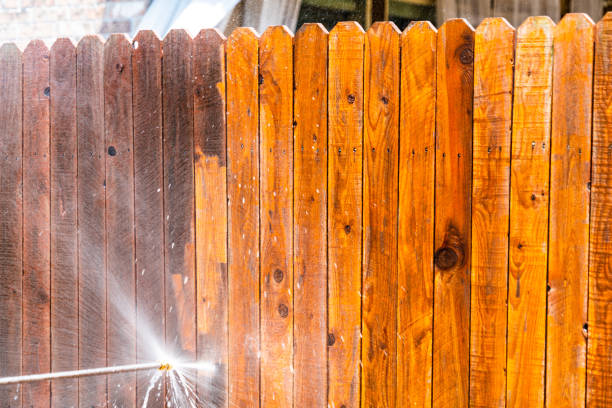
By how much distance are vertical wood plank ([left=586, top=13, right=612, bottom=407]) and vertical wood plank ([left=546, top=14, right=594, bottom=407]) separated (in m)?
0.02

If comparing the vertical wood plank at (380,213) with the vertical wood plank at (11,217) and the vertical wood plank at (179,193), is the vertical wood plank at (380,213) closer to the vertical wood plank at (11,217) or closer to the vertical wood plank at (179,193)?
the vertical wood plank at (179,193)

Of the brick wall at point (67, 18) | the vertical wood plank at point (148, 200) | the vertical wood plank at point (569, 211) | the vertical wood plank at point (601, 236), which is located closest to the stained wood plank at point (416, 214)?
the vertical wood plank at point (569, 211)

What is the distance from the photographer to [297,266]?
207cm

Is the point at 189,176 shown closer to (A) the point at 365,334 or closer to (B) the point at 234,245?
(B) the point at 234,245

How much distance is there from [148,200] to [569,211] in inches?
63.2

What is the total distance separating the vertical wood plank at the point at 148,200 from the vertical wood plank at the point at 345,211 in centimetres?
73

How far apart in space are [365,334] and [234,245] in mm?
620

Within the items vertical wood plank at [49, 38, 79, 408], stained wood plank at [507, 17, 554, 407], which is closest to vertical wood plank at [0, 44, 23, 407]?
vertical wood plank at [49, 38, 79, 408]

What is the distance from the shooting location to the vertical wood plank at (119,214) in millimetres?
2262

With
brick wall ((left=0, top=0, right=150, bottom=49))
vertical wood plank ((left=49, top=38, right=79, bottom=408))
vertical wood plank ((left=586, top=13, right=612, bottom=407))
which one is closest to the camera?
vertical wood plank ((left=586, top=13, right=612, bottom=407))

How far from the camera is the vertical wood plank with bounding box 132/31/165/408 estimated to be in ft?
7.29

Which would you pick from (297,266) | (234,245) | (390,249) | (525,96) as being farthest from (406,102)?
(234,245)

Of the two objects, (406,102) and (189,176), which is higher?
(406,102)

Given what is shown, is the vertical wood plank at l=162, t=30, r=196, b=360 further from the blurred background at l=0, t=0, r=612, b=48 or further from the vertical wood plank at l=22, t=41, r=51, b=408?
the blurred background at l=0, t=0, r=612, b=48
